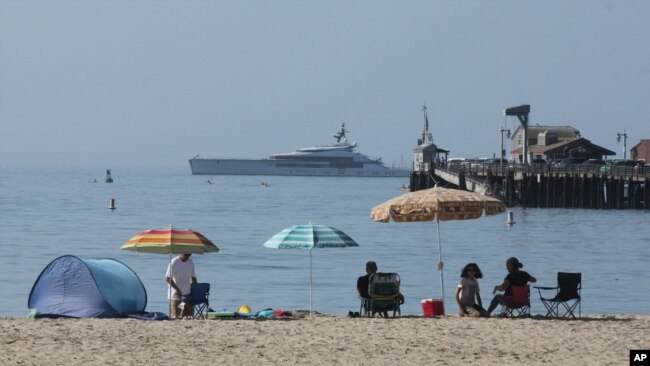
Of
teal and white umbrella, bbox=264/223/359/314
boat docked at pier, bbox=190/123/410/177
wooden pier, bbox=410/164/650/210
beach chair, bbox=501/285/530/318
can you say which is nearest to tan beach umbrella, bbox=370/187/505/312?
teal and white umbrella, bbox=264/223/359/314

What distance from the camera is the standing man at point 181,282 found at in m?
15.1

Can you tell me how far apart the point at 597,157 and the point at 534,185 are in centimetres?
2050

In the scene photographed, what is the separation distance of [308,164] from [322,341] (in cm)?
15891

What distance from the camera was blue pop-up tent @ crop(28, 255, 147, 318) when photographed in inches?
578

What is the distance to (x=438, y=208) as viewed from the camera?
15266mm

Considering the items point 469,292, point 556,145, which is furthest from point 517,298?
point 556,145

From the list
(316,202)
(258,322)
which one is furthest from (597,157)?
(258,322)

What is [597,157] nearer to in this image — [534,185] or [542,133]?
[542,133]

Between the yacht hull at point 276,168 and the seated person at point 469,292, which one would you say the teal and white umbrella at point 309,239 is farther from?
the yacht hull at point 276,168

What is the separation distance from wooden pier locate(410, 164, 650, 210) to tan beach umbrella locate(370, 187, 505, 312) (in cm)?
4358

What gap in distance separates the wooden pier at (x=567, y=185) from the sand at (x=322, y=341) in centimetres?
4500

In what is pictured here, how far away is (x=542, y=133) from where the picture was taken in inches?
3634

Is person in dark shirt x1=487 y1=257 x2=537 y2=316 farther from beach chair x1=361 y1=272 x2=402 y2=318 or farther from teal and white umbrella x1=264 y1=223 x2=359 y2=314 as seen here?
teal and white umbrella x1=264 y1=223 x2=359 y2=314

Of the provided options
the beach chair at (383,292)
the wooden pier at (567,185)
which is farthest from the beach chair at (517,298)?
the wooden pier at (567,185)
